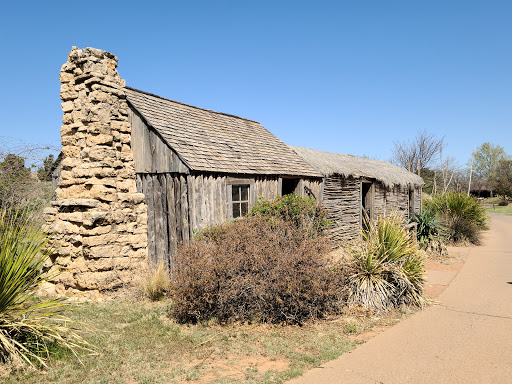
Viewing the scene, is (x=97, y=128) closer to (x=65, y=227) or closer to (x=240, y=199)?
(x=65, y=227)

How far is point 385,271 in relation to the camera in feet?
21.2

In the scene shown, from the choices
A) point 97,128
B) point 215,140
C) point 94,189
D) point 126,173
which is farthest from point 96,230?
point 215,140

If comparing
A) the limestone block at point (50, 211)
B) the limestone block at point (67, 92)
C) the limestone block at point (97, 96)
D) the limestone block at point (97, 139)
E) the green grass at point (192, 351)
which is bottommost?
the green grass at point (192, 351)

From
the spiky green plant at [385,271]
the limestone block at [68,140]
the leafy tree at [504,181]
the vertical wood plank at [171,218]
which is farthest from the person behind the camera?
the leafy tree at [504,181]

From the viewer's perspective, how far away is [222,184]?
27.6 feet

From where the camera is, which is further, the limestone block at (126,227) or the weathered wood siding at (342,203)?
the weathered wood siding at (342,203)

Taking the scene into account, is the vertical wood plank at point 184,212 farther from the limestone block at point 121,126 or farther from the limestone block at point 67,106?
the limestone block at point 67,106

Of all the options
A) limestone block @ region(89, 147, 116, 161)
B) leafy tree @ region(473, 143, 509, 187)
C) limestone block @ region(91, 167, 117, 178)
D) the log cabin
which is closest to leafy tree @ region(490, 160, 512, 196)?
leafy tree @ region(473, 143, 509, 187)

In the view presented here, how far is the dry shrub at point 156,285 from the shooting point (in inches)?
271

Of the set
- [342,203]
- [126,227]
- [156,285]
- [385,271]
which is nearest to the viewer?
[385,271]

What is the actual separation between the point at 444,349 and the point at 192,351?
3.20 metres

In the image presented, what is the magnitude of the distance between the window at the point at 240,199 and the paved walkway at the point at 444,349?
14.9 ft

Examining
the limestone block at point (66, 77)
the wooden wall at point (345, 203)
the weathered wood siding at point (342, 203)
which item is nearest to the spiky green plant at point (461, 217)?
the wooden wall at point (345, 203)

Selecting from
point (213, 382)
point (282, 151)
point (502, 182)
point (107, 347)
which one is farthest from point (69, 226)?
point (502, 182)
